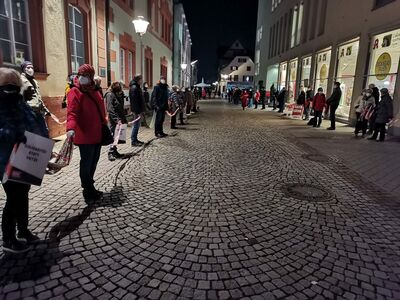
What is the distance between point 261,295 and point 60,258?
2052mm

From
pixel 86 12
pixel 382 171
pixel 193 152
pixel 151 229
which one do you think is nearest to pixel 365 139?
pixel 382 171

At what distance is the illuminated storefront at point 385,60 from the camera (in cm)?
1176

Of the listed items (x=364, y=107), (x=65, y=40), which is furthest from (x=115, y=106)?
(x=364, y=107)

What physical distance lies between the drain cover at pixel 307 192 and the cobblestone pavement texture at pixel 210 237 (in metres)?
0.03

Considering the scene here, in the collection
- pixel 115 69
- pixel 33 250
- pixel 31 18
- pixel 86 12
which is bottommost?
pixel 33 250

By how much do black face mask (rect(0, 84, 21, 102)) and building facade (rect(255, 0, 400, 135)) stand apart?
39.5 ft

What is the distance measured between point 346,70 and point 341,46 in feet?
4.82

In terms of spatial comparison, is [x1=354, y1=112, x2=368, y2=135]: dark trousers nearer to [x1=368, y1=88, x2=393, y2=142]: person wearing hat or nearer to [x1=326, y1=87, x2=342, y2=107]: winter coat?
[x1=368, y1=88, x2=393, y2=142]: person wearing hat

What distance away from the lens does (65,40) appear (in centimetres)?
912

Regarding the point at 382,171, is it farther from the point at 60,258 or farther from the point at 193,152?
the point at 60,258

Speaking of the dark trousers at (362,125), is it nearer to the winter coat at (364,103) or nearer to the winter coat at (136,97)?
the winter coat at (364,103)

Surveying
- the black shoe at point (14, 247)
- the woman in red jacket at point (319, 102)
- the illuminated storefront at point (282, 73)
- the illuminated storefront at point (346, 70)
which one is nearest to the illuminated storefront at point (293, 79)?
the illuminated storefront at point (282, 73)

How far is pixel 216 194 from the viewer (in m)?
5.13

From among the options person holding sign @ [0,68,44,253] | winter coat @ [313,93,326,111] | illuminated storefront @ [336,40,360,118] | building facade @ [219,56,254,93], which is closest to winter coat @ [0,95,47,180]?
person holding sign @ [0,68,44,253]
